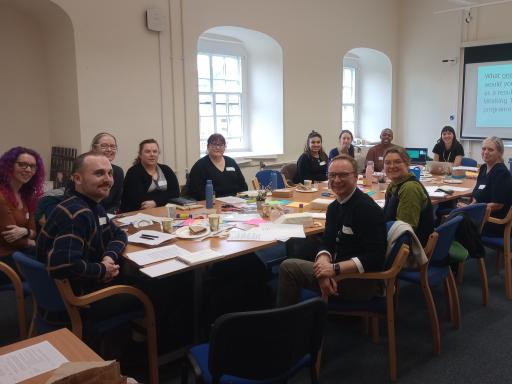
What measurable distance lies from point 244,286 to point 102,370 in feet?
7.01

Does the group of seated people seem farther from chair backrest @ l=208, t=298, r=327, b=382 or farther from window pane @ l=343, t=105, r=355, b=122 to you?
window pane @ l=343, t=105, r=355, b=122

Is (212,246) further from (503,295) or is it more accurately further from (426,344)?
(503,295)

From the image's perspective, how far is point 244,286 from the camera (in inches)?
124

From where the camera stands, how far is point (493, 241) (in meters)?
3.45

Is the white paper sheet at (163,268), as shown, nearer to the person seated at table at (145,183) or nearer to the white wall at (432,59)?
the person seated at table at (145,183)

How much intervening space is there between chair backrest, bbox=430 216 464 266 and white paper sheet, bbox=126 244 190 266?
4.68 feet

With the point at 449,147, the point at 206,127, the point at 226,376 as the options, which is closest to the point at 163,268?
the point at 226,376

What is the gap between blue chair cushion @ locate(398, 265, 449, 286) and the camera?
2611 millimetres

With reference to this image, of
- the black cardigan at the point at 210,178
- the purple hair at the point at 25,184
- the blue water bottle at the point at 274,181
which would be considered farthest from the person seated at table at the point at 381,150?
the purple hair at the point at 25,184

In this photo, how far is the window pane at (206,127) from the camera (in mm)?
6320

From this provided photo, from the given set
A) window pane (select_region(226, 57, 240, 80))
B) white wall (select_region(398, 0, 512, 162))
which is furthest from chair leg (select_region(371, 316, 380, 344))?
white wall (select_region(398, 0, 512, 162))

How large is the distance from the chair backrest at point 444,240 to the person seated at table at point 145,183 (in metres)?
2.19

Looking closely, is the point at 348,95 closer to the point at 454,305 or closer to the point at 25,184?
the point at 454,305

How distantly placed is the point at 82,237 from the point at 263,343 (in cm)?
102
